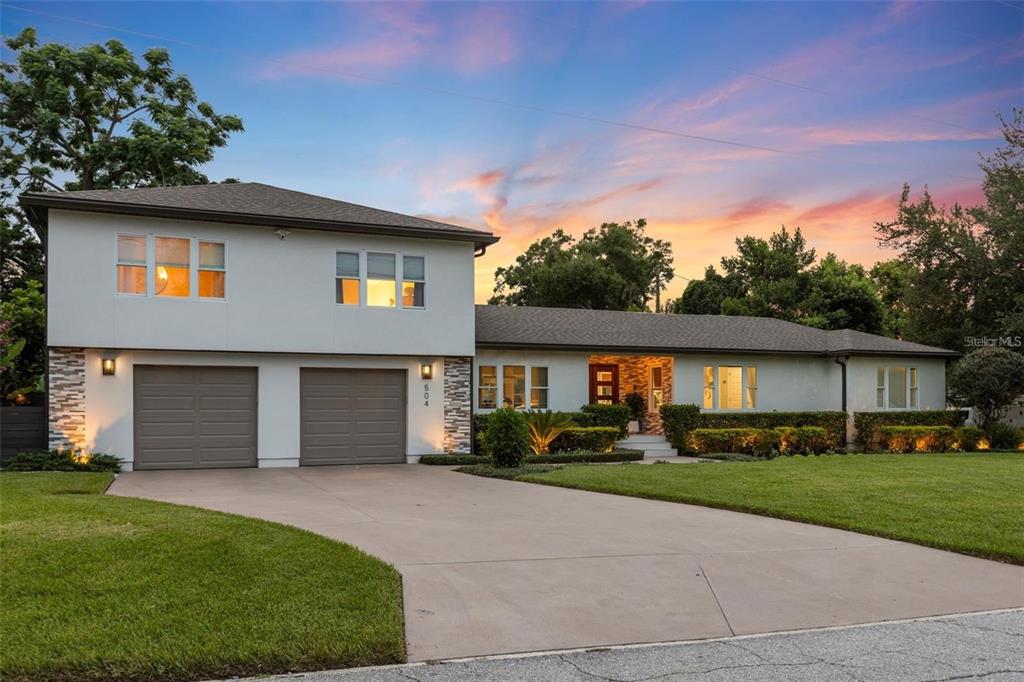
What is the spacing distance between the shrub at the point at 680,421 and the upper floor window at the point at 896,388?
6.66m

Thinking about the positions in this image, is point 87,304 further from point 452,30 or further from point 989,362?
point 989,362

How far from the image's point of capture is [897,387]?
915 inches

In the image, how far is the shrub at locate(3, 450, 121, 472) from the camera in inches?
551

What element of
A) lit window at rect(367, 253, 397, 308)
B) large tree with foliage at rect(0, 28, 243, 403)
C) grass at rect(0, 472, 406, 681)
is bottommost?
grass at rect(0, 472, 406, 681)

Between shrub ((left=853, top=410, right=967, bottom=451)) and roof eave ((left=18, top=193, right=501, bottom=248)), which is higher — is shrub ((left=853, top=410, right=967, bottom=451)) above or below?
below

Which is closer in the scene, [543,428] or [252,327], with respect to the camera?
[252,327]

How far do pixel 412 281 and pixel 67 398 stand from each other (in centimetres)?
719

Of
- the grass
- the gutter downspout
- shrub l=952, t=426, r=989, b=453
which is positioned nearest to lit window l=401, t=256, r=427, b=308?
the grass

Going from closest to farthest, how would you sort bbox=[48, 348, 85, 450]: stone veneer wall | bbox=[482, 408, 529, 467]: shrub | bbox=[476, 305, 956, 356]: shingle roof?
bbox=[48, 348, 85, 450]: stone veneer wall → bbox=[482, 408, 529, 467]: shrub → bbox=[476, 305, 956, 356]: shingle roof

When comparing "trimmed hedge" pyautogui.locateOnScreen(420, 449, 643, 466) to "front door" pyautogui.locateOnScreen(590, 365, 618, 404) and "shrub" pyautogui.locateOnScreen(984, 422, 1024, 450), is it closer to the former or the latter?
"front door" pyautogui.locateOnScreen(590, 365, 618, 404)

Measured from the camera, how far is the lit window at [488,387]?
1942cm

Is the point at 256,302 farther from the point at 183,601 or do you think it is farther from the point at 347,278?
the point at 183,601

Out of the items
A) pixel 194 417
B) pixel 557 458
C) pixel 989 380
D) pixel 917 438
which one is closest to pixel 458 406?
pixel 557 458

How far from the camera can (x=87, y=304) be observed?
14797mm
